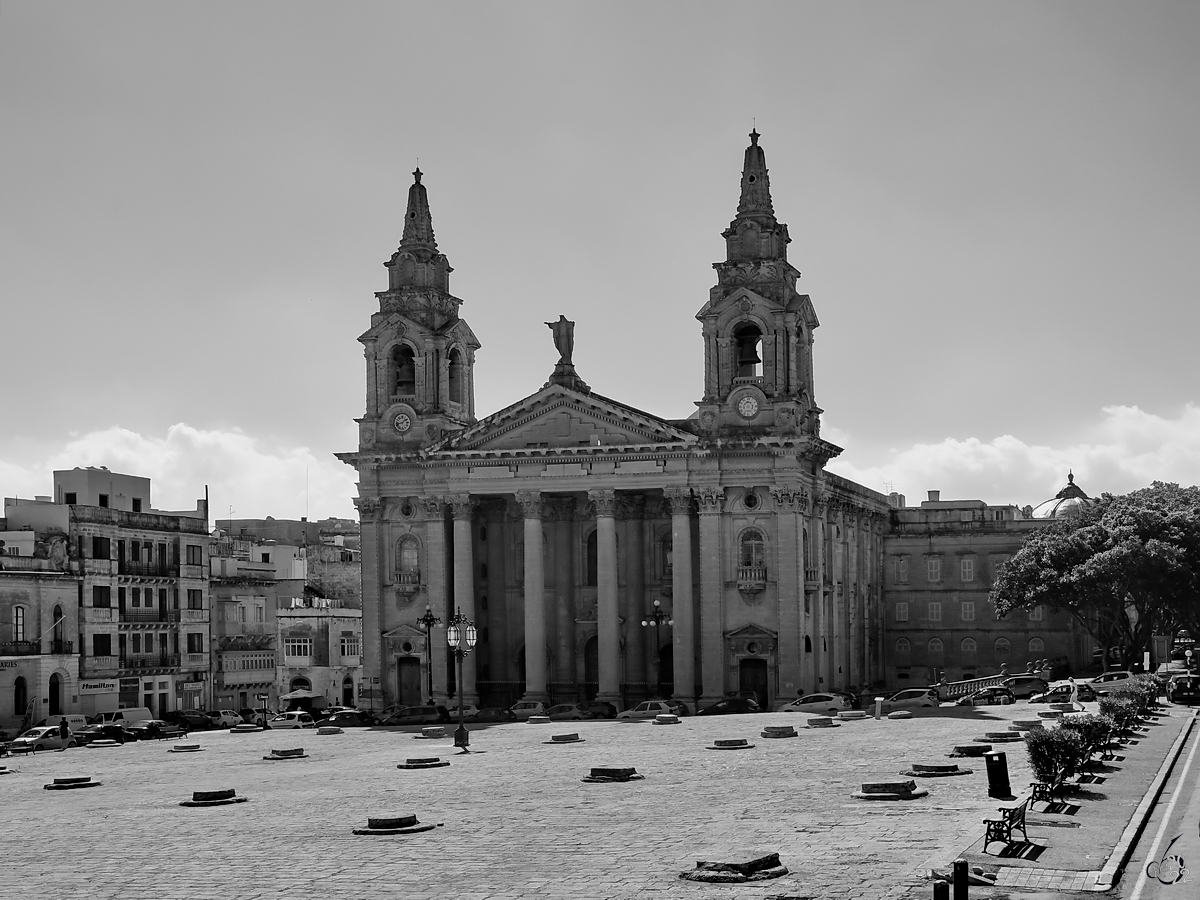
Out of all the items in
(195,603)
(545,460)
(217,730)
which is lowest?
(217,730)

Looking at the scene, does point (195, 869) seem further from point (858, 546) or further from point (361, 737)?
point (858, 546)

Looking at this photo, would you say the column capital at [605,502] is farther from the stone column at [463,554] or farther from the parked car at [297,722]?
the parked car at [297,722]

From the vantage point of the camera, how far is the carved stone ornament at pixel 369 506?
85.8m

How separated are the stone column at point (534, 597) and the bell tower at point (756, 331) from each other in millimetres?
9884

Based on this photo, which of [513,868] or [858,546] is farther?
[858,546]

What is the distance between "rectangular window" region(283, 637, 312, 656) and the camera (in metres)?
101

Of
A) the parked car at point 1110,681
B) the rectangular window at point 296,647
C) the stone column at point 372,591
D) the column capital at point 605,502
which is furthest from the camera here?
the rectangular window at point 296,647

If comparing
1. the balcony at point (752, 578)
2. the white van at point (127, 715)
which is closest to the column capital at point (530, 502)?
the balcony at point (752, 578)

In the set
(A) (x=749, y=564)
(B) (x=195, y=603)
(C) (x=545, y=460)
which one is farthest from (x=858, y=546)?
(B) (x=195, y=603)

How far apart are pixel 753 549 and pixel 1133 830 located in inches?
2061

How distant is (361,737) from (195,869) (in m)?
35.9

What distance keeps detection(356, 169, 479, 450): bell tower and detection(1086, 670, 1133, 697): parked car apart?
36230 millimetres

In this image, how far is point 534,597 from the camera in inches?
3209

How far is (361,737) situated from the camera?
61312mm
